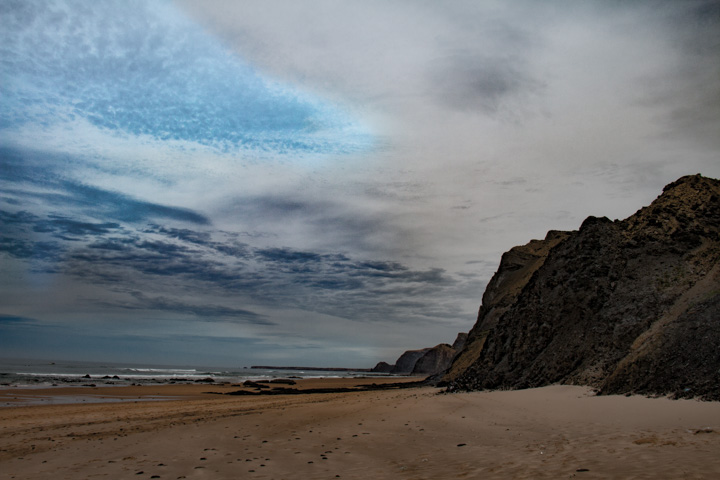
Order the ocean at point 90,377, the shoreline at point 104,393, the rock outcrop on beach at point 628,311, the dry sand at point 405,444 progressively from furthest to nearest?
1. the ocean at point 90,377
2. the shoreline at point 104,393
3. the rock outcrop on beach at point 628,311
4. the dry sand at point 405,444

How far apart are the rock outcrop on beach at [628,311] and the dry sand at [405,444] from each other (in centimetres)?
194

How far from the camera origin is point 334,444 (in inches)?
451

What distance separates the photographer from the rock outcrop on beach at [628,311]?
52.5ft

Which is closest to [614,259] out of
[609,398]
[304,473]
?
[609,398]

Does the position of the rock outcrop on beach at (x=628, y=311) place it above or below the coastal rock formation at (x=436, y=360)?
above

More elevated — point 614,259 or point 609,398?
point 614,259

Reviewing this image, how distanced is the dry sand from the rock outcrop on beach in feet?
6.35

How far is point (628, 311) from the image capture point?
21828 millimetres

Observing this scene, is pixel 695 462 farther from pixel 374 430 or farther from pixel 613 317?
pixel 613 317

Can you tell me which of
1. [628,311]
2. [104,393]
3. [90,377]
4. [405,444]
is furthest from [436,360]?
[405,444]

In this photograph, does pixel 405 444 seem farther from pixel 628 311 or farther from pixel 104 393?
pixel 104 393

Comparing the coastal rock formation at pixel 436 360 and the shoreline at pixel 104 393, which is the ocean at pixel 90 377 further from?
the coastal rock formation at pixel 436 360

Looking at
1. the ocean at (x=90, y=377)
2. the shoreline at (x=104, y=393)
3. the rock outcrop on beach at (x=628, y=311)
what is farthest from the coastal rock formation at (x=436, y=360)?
the rock outcrop on beach at (x=628, y=311)

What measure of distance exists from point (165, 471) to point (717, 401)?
14.7 metres
